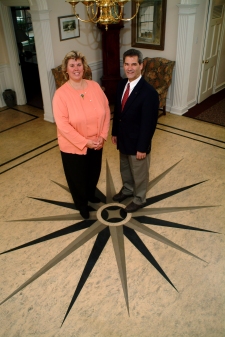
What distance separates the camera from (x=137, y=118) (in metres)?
2.41

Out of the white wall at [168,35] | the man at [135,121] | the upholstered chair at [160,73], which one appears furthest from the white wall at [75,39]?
the man at [135,121]

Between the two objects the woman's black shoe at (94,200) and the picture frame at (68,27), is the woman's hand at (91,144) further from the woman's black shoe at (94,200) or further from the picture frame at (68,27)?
the picture frame at (68,27)

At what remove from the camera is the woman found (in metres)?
2.21

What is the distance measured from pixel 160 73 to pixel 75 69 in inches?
125

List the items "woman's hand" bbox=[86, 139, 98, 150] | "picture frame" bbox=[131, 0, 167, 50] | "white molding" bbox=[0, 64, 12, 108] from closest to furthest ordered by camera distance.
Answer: "woman's hand" bbox=[86, 139, 98, 150] < "picture frame" bbox=[131, 0, 167, 50] < "white molding" bbox=[0, 64, 12, 108]

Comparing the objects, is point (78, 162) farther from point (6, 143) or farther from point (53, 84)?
point (53, 84)

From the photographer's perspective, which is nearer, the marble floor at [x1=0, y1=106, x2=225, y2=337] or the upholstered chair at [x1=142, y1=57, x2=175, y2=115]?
the marble floor at [x1=0, y1=106, x2=225, y2=337]

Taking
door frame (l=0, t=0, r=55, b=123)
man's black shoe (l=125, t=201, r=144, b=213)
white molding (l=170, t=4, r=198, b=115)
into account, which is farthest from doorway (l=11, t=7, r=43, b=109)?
man's black shoe (l=125, t=201, r=144, b=213)

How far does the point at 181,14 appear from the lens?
14.5 ft

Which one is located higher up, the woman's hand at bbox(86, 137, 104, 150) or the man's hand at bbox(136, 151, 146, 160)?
the woman's hand at bbox(86, 137, 104, 150)

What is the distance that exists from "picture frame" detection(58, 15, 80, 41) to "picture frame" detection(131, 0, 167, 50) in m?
1.07

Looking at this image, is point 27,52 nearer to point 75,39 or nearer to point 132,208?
point 75,39

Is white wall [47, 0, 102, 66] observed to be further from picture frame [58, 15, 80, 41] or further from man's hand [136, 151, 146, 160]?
man's hand [136, 151, 146, 160]

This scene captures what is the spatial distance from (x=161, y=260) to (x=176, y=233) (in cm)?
35
